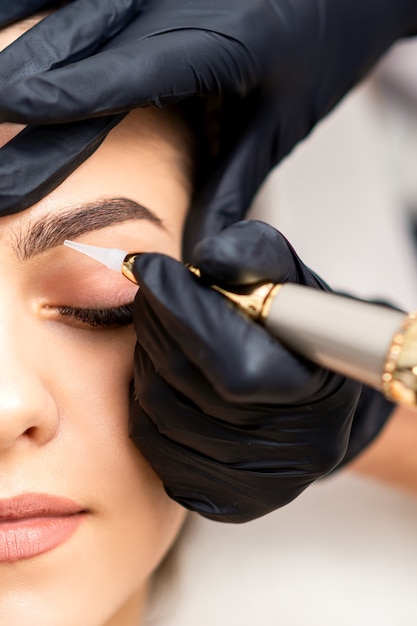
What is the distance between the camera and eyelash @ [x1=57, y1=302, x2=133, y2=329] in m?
0.81

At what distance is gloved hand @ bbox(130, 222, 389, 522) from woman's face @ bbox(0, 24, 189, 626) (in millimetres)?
45

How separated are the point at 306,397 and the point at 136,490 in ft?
0.85

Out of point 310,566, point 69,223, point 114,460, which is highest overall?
point 69,223

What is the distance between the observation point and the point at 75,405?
2.57 ft

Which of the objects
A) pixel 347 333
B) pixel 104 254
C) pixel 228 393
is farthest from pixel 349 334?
pixel 104 254

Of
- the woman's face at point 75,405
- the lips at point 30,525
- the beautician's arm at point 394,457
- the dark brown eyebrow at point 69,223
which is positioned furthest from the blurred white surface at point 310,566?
the dark brown eyebrow at point 69,223

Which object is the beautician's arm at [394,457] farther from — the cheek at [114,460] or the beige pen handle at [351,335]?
the beige pen handle at [351,335]

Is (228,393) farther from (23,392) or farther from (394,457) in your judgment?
(394,457)

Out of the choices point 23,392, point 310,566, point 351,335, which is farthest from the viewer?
point 310,566

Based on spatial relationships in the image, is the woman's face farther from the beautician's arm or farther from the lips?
the beautician's arm

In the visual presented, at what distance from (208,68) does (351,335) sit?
409 mm

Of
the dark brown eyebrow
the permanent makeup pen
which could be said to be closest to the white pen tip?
the dark brown eyebrow

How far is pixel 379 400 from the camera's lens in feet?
3.92

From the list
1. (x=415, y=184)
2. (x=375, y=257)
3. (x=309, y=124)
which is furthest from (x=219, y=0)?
(x=415, y=184)
